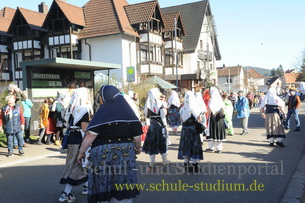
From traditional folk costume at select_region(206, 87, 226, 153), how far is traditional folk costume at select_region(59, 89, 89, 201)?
4426 mm

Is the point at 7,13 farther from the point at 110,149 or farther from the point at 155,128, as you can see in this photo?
the point at 110,149

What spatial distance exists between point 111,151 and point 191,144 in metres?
3.30

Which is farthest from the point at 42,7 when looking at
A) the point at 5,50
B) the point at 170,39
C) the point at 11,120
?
the point at 11,120

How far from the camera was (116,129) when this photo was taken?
11.8ft

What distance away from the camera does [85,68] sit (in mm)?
14016

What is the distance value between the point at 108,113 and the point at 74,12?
26.9m

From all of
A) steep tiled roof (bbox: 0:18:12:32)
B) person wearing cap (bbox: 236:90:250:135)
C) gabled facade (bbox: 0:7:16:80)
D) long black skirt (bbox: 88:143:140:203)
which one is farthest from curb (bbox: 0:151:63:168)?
steep tiled roof (bbox: 0:18:12:32)

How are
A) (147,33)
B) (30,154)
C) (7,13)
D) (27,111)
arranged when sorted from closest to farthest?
1. (30,154)
2. (27,111)
3. (147,33)
4. (7,13)

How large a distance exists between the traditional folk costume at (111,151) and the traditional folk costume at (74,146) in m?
1.35

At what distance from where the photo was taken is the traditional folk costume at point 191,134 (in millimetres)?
6559

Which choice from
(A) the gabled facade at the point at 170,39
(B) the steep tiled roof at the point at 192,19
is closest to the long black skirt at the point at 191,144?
(A) the gabled facade at the point at 170,39

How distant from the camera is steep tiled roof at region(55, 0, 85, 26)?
26.8 meters

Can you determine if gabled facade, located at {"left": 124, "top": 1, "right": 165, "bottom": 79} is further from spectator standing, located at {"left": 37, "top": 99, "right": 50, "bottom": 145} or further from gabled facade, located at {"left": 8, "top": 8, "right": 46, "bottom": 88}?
spectator standing, located at {"left": 37, "top": 99, "right": 50, "bottom": 145}

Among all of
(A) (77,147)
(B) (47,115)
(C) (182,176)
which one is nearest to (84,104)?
(A) (77,147)
